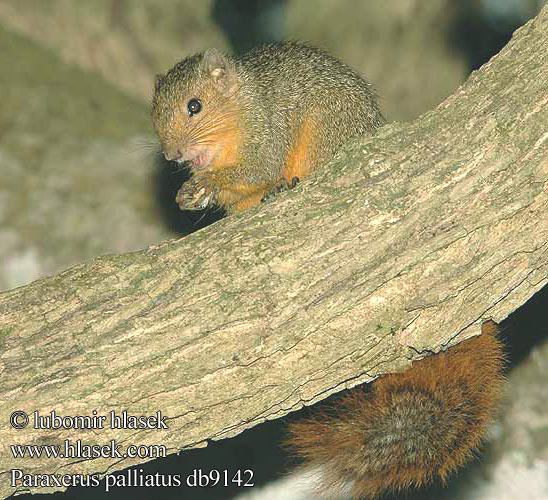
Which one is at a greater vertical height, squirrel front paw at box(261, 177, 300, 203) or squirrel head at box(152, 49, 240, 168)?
squirrel head at box(152, 49, 240, 168)

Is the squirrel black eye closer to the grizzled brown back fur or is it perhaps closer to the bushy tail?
the grizzled brown back fur

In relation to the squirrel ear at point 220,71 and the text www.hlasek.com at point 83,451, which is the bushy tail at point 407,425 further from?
the squirrel ear at point 220,71

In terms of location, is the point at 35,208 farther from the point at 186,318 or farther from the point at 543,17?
the point at 543,17

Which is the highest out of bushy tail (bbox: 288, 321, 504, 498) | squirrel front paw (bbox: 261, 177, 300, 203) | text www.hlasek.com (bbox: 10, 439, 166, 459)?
squirrel front paw (bbox: 261, 177, 300, 203)

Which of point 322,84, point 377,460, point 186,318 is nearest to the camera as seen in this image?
point 186,318

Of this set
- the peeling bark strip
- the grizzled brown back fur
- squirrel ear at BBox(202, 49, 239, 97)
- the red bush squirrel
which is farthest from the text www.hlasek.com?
squirrel ear at BBox(202, 49, 239, 97)

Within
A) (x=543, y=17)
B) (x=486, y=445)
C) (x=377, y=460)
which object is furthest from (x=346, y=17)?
(x=377, y=460)

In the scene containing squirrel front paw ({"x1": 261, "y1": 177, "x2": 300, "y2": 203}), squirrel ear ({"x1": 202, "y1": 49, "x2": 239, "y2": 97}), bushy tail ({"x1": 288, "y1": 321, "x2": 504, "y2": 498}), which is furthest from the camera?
squirrel ear ({"x1": 202, "y1": 49, "x2": 239, "y2": 97})
